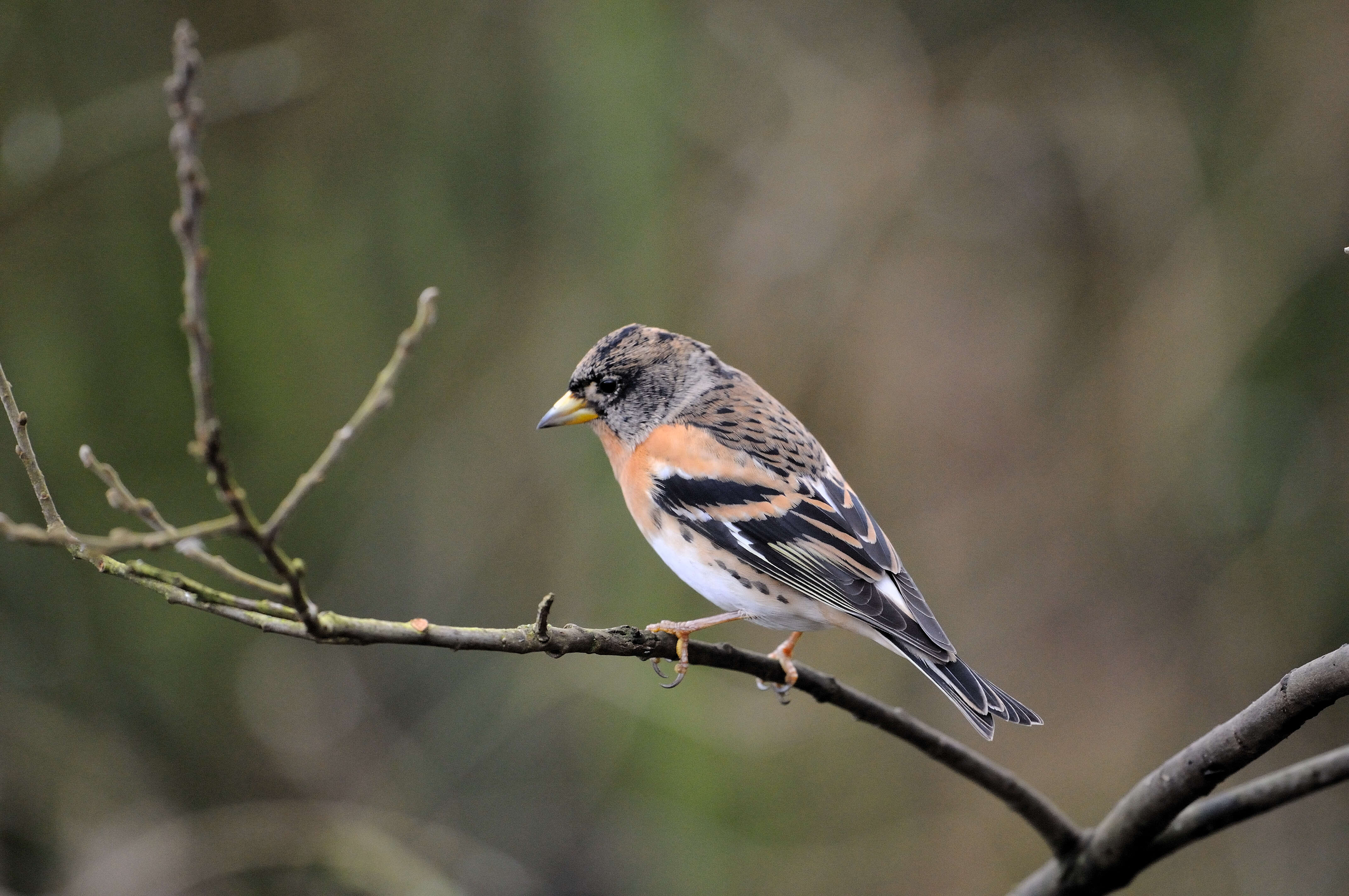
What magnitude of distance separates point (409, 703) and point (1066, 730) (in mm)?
3497

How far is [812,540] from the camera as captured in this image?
2.75 meters

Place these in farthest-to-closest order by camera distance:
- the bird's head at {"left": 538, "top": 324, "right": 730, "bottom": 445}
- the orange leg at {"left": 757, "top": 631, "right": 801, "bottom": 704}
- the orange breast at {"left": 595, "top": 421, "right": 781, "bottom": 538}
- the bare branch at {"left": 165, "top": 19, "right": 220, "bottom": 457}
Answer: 1. the bird's head at {"left": 538, "top": 324, "right": 730, "bottom": 445}
2. the orange breast at {"left": 595, "top": 421, "right": 781, "bottom": 538}
3. the orange leg at {"left": 757, "top": 631, "right": 801, "bottom": 704}
4. the bare branch at {"left": 165, "top": 19, "right": 220, "bottom": 457}

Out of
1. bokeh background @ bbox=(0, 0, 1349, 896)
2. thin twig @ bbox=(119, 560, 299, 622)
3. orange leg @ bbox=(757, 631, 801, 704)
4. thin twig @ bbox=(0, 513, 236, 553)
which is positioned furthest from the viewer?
bokeh background @ bbox=(0, 0, 1349, 896)

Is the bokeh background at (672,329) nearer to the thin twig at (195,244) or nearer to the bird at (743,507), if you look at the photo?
the bird at (743,507)

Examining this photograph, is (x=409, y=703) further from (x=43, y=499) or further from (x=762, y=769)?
(x=43, y=499)

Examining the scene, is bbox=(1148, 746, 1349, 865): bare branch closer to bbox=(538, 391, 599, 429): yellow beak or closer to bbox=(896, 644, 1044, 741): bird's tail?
bbox=(896, 644, 1044, 741): bird's tail

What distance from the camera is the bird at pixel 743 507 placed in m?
2.59

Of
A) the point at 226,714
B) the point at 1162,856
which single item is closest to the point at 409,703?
the point at 226,714

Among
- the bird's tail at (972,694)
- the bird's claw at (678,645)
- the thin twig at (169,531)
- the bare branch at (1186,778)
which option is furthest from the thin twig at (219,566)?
the bird's tail at (972,694)

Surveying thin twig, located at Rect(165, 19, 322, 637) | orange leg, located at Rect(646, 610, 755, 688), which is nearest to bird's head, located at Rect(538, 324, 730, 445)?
orange leg, located at Rect(646, 610, 755, 688)

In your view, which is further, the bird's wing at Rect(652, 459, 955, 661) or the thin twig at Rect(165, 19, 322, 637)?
the bird's wing at Rect(652, 459, 955, 661)

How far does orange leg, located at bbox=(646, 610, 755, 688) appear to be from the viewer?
1995 millimetres

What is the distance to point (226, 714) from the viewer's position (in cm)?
450

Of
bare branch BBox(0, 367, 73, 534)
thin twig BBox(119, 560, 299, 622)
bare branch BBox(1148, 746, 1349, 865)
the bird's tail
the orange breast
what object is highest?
the orange breast
